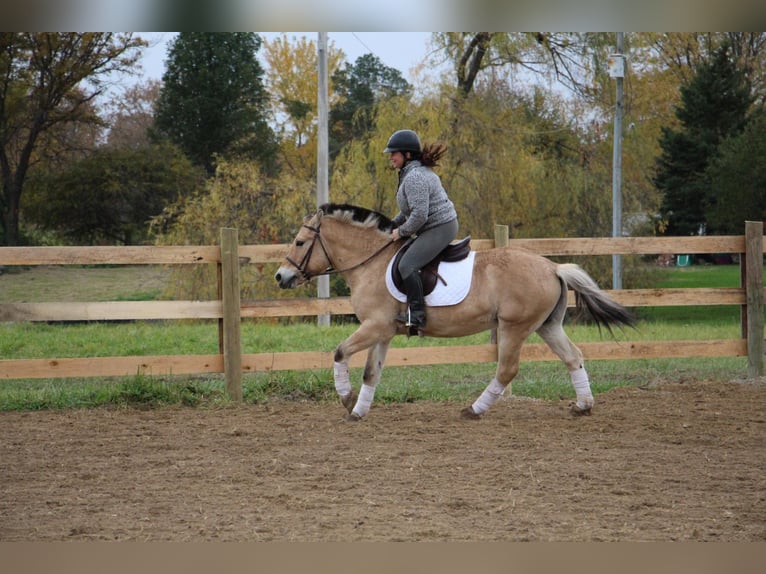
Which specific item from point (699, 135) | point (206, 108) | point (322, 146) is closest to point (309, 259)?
point (322, 146)

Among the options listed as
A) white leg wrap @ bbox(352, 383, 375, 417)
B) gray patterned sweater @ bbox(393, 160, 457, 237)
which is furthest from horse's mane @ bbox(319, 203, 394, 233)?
white leg wrap @ bbox(352, 383, 375, 417)

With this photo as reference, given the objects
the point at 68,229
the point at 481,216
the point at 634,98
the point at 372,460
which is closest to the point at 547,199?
A: the point at 481,216

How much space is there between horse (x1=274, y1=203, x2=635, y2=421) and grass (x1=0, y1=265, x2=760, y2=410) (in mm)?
1306

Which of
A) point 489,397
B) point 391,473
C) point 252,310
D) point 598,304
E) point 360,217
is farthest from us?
point 252,310

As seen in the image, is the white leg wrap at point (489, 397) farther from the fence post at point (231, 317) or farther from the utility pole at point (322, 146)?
the utility pole at point (322, 146)

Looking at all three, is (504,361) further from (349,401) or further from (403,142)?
(403,142)

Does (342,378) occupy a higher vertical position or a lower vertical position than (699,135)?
lower

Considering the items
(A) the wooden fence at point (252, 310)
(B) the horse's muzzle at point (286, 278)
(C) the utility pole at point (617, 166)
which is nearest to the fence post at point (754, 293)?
(A) the wooden fence at point (252, 310)

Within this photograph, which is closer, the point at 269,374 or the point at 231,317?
the point at 231,317

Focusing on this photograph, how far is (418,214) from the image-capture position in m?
7.09

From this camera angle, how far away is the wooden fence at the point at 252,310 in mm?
8297

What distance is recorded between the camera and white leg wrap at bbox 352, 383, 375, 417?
24.4 feet

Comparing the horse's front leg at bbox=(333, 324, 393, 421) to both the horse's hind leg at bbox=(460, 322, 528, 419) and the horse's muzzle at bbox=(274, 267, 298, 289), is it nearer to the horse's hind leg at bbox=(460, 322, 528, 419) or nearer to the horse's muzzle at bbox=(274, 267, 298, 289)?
the horse's muzzle at bbox=(274, 267, 298, 289)

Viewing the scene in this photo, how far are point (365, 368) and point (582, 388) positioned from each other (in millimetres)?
1862
